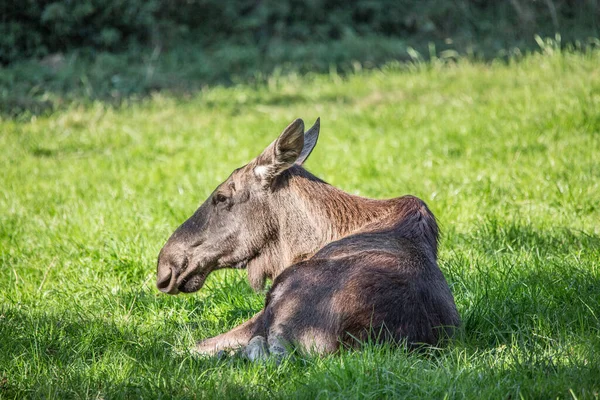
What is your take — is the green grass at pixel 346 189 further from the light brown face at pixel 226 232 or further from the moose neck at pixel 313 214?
the moose neck at pixel 313 214

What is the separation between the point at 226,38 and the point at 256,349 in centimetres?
1550

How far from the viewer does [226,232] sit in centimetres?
480

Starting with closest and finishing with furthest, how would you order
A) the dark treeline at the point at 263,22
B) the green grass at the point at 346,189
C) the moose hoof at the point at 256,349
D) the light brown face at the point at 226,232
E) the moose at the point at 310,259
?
the green grass at the point at 346,189
the moose at the point at 310,259
the moose hoof at the point at 256,349
the light brown face at the point at 226,232
the dark treeline at the point at 263,22

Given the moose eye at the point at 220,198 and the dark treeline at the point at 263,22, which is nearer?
the moose eye at the point at 220,198

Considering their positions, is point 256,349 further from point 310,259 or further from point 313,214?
point 313,214

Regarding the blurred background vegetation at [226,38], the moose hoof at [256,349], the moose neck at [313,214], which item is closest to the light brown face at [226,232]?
the moose neck at [313,214]

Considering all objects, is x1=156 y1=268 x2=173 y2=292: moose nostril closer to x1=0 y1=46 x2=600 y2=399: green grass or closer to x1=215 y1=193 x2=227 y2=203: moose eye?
x1=0 y1=46 x2=600 y2=399: green grass

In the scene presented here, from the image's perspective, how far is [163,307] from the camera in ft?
16.4

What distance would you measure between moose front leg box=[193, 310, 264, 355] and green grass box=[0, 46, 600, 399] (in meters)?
0.14

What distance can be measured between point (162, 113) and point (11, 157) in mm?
2966

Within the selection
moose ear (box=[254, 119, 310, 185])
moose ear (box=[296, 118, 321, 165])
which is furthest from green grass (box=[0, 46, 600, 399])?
moose ear (box=[296, 118, 321, 165])

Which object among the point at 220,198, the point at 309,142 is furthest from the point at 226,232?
the point at 309,142

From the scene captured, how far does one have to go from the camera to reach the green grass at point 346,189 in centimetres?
361

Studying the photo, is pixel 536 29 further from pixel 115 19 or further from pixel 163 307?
pixel 163 307
